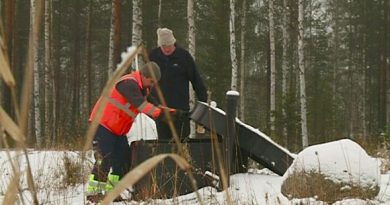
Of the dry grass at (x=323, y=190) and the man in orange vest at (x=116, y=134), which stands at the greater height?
the man in orange vest at (x=116, y=134)

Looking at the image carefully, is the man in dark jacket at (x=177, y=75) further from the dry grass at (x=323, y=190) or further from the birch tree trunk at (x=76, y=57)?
the birch tree trunk at (x=76, y=57)

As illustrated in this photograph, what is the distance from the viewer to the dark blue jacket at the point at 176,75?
227 inches

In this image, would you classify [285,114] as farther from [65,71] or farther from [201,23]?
[65,71]

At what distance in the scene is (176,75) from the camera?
5801mm

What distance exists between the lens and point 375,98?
3053 cm

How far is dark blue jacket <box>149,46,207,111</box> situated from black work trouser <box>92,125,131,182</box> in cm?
104

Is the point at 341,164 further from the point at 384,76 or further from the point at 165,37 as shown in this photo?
the point at 384,76

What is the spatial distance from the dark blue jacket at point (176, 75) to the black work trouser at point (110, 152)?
40.9 inches

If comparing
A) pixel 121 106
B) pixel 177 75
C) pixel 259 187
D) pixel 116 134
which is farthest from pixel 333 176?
pixel 121 106

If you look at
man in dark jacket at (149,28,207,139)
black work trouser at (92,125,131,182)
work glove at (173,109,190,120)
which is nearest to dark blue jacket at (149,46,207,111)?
man in dark jacket at (149,28,207,139)

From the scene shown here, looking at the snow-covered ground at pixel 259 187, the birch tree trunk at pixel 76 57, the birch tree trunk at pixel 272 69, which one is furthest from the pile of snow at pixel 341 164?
the birch tree trunk at pixel 76 57

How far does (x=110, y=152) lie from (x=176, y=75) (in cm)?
141

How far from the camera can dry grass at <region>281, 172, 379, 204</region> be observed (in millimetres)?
4113

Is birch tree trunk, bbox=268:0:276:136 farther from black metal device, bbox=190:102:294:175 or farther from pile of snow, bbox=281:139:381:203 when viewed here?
pile of snow, bbox=281:139:381:203
